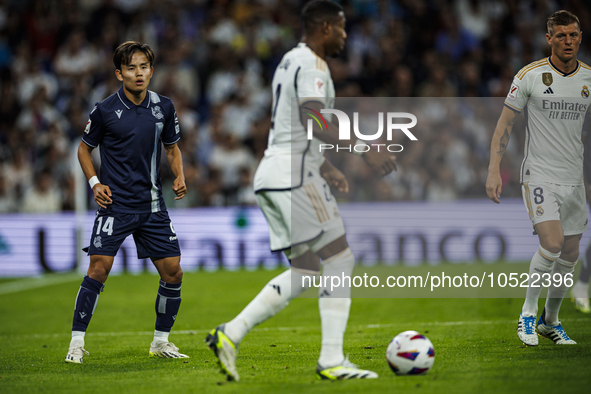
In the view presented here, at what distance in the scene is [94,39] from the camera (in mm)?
16891

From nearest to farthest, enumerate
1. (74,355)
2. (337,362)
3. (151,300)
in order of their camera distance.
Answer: (337,362) < (74,355) < (151,300)

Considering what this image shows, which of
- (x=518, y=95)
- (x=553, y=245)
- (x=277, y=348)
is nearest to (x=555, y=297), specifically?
(x=553, y=245)

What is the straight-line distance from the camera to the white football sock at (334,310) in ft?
14.7

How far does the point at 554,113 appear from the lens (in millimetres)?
5750

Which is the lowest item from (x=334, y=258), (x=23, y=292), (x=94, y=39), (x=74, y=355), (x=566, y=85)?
(x=23, y=292)

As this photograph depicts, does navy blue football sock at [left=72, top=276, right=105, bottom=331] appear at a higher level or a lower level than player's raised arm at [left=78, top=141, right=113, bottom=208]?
lower

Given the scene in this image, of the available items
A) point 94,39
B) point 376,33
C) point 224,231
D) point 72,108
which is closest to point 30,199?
point 72,108

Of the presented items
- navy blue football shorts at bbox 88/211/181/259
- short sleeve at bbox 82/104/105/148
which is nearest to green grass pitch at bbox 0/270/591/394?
navy blue football shorts at bbox 88/211/181/259

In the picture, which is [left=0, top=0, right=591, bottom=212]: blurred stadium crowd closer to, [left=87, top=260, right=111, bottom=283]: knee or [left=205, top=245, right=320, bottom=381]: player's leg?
[left=87, top=260, right=111, bottom=283]: knee

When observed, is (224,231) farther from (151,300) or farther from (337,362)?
(337,362)

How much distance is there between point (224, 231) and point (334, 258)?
9.04m

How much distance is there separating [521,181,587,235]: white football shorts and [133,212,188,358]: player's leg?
304cm

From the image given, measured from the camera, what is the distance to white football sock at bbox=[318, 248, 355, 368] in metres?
4.47

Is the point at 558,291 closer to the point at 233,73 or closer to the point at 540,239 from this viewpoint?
the point at 540,239
